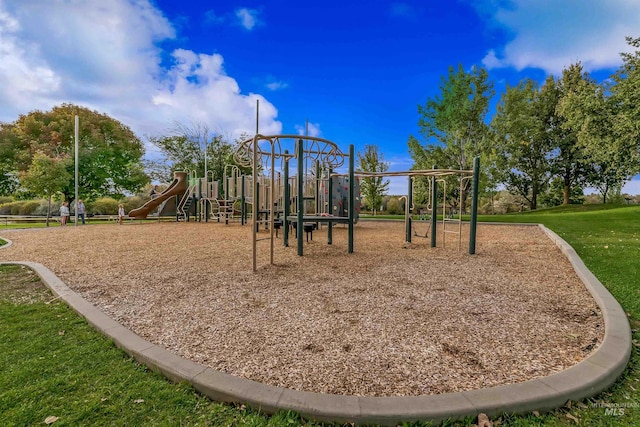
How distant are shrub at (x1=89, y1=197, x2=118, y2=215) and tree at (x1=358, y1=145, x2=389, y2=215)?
19242 mm

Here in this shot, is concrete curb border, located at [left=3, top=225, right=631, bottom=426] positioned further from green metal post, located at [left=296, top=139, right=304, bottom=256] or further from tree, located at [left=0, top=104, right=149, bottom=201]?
tree, located at [left=0, top=104, right=149, bottom=201]

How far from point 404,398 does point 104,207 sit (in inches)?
1062

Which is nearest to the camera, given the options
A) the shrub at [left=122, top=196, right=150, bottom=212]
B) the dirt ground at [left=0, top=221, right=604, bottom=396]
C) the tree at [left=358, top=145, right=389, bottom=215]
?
the dirt ground at [left=0, top=221, right=604, bottom=396]

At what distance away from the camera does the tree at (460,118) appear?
21.5 m

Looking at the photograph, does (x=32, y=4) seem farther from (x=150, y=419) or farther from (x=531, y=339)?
(x=531, y=339)

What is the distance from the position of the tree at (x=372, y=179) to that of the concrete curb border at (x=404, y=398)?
77.7 feet

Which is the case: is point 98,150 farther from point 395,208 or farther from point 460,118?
point 460,118

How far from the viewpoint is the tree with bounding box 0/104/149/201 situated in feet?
67.4

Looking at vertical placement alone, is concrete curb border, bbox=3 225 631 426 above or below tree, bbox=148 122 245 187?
below

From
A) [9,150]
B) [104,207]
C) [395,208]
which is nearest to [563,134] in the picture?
[395,208]

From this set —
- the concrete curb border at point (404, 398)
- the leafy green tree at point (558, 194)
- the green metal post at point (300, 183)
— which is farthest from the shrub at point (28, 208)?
the leafy green tree at point (558, 194)

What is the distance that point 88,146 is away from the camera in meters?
21.6

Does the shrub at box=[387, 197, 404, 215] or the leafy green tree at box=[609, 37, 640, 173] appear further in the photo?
the shrub at box=[387, 197, 404, 215]

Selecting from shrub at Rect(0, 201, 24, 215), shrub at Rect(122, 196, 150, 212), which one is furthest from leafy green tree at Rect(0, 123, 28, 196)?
shrub at Rect(122, 196, 150, 212)
